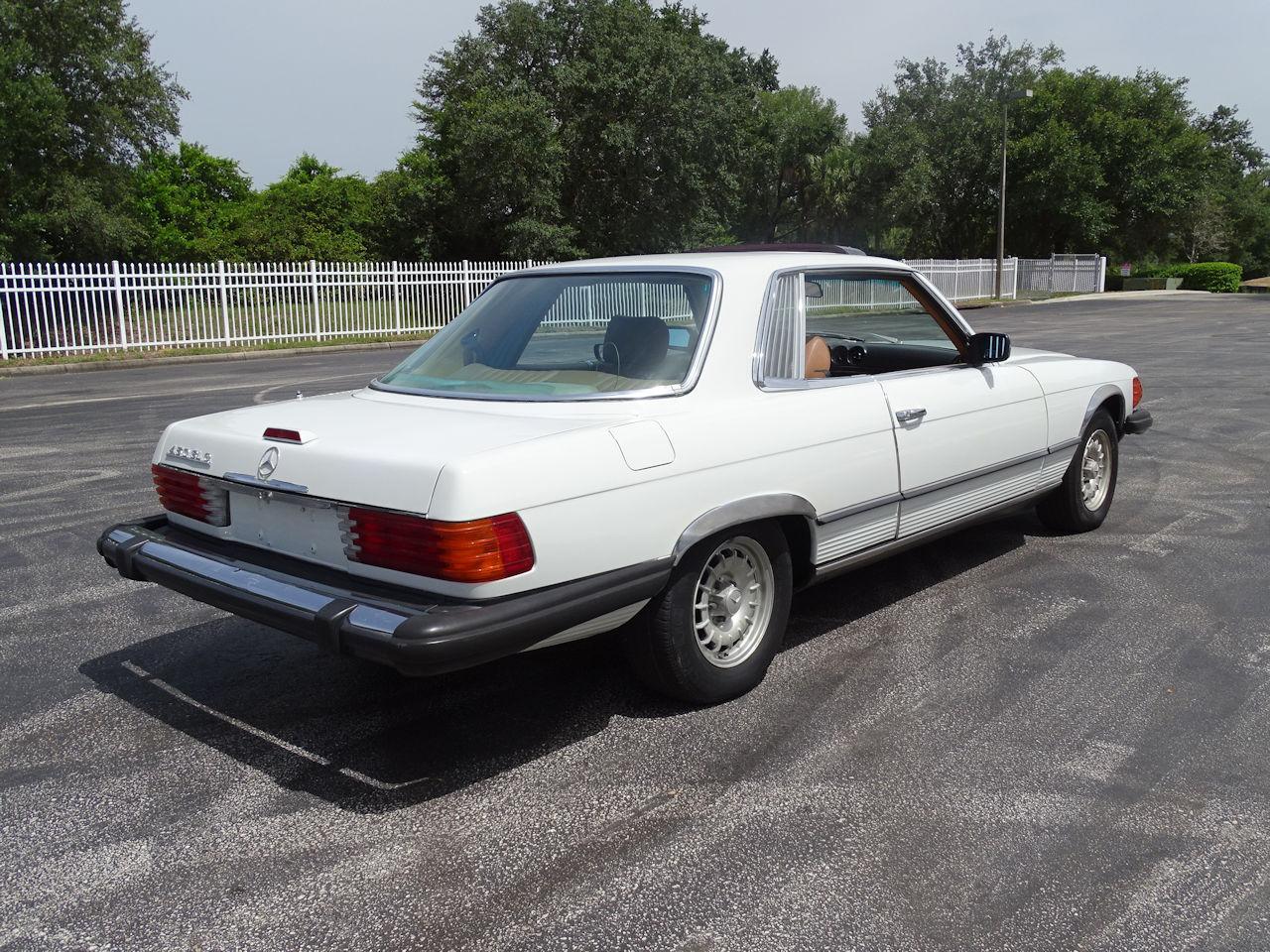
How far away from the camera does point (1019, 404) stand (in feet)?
16.0

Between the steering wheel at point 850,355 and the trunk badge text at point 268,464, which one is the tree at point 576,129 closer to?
the steering wheel at point 850,355

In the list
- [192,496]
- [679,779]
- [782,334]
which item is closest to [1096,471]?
[782,334]

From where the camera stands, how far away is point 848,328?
545 cm

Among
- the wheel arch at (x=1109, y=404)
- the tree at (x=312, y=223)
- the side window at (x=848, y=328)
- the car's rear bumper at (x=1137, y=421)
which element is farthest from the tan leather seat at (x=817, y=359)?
the tree at (x=312, y=223)

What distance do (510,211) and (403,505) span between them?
117ft

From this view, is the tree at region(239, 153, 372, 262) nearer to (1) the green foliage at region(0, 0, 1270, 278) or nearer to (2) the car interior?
(1) the green foliage at region(0, 0, 1270, 278)

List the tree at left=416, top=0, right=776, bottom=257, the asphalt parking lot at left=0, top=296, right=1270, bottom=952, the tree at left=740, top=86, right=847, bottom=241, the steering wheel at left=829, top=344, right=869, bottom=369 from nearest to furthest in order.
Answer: the asphalt parking lot at left=0, top=296, right=1270, bottom=952 → the steering wheel at left=829, top=344, right=869, bottom=369 → the tree at left=416, top=0, right=776, bottom=257 → the tree at left=740, top=86, right=847, bottom=241

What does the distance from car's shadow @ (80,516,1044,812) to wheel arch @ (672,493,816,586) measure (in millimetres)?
566

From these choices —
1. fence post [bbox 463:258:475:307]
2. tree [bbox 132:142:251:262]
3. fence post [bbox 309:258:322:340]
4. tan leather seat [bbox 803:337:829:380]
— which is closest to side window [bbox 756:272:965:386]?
tan leather seat [bbox 803:337:829:380]

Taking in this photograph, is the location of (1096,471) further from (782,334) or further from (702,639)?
(702,639)

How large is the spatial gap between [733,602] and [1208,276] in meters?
58.2

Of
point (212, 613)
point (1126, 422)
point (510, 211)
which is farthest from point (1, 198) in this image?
point (1126, 422)

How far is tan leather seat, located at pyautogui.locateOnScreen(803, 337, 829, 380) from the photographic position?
431 cm

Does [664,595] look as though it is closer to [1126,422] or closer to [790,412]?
[790,412]
